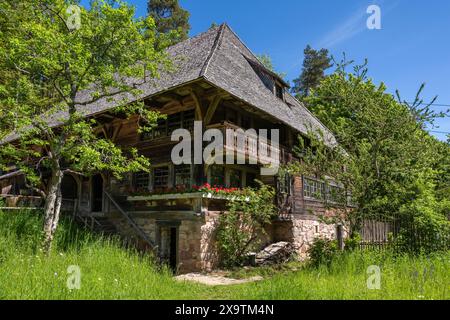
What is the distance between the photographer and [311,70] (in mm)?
38125

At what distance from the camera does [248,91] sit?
13.8m

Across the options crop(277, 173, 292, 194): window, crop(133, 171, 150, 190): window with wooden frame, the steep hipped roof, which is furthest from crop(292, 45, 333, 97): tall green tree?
crop(133, 171, 150, 190): window with wooden frame

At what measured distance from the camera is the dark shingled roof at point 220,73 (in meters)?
11.9

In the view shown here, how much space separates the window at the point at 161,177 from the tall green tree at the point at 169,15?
22428mm

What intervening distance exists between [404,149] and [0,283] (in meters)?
9.29

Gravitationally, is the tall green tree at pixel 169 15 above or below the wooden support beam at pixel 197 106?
above

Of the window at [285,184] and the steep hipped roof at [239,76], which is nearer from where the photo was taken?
the steep hipped roof at [239,76]

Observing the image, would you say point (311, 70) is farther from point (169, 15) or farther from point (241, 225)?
point (241, 225)

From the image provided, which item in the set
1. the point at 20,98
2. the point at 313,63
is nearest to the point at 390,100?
the point at 20,98

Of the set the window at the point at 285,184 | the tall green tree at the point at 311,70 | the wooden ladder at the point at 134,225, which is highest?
the tall green tree at the point at 311,70

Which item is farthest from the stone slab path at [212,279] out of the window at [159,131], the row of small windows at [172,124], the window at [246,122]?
the window at [246,122]

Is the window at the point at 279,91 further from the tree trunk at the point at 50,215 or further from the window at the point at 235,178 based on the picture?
the tree trunk at the point at 50,215

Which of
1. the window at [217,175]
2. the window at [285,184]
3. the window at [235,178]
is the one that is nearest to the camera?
the window at [217,175]
